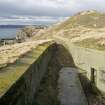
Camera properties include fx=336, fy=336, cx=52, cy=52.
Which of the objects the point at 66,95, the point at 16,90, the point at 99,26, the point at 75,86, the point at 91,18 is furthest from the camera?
the point at 91,18

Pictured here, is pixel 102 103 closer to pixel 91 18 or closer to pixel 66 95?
pixel 66 95

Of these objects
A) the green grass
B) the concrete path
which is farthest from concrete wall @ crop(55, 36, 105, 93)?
the concrete path

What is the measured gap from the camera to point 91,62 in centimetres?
2184

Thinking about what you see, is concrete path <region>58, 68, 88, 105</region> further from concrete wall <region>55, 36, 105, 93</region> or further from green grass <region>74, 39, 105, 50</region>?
green grass <region>74, 39, 105, 50</region>

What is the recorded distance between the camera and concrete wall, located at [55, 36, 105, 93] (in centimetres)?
1935

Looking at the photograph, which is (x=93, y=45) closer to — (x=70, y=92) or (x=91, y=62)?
(x=91, y=62)

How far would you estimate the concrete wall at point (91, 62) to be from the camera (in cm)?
1935

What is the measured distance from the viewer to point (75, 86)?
16.3 m

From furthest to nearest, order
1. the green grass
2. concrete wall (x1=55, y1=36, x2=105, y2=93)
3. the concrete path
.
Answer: the green grass
concrete wall (x1=55, y1=36, x2=105, y2=93)
the concrete path

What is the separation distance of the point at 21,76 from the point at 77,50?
20.1 m

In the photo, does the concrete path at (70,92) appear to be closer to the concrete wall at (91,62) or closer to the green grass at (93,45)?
the concrete wall at (91,62)

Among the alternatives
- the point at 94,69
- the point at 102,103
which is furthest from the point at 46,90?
the point at 94,69

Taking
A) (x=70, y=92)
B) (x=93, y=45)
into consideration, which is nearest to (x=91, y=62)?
(x=70, y=92)

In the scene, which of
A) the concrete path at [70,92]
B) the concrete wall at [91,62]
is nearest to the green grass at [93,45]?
the concrete wall at [91,62]
